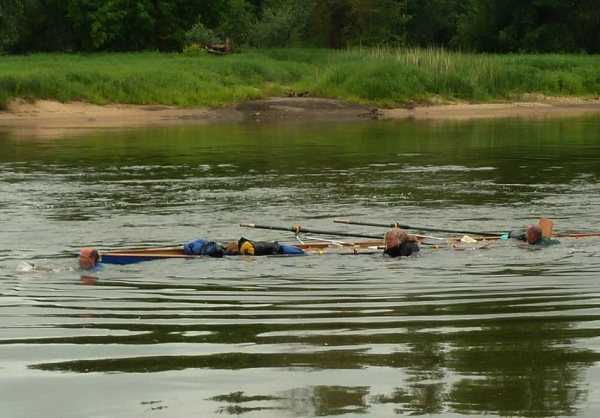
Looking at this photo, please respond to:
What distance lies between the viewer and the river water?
8172 mm

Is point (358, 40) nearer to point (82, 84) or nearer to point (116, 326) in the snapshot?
point (82, 84)

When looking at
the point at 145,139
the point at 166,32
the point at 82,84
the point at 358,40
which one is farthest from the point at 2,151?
the point at 358,40

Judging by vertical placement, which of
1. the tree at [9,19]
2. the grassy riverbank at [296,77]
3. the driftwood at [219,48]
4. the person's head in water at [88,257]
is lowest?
the person's head in water at [88,257]

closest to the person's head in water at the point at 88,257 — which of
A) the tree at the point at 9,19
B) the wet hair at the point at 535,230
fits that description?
the wet hair at the point at 535,230

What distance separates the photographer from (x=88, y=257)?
1531 cm

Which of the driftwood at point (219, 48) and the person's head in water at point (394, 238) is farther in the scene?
the driftwood at point (219, 48)

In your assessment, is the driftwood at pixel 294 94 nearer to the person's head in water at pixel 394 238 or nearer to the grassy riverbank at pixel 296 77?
the grassy riverbank at pixel 296 77

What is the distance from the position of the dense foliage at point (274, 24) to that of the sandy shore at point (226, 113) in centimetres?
1696

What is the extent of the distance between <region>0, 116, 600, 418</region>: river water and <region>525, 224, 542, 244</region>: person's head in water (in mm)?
258

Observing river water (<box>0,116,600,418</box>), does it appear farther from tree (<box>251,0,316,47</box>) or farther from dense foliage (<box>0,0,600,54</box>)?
tree (<box>251,0,316,47</box>)

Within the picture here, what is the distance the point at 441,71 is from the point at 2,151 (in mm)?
25562

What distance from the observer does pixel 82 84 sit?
48969mm

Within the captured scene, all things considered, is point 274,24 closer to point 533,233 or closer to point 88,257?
point 533,233

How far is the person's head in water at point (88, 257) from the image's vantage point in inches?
601
